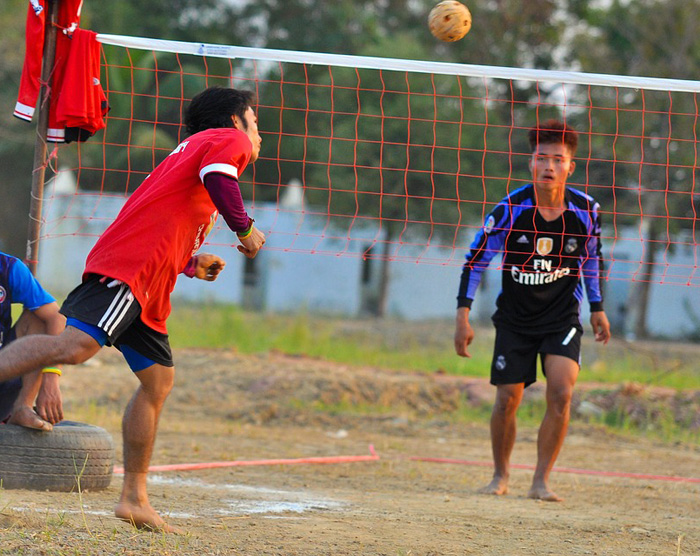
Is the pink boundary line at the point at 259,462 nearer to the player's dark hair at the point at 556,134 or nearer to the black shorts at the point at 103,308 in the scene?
the black shorts at the point at 103,308

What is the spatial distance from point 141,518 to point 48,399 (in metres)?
1.10

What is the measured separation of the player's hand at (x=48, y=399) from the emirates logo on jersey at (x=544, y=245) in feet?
10.1

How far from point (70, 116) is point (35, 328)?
135 centimetres

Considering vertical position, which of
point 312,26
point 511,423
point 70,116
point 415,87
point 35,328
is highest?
point 312,26

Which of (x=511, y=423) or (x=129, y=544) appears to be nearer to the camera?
(x=129, y=544)

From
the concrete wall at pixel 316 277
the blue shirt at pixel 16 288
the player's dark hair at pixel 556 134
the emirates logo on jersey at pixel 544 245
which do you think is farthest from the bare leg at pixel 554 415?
the concrete wall at pixel 316 277

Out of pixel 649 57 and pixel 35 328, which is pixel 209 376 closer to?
pixel 35 328

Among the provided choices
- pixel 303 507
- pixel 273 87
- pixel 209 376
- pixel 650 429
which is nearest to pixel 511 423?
pixel 303 507

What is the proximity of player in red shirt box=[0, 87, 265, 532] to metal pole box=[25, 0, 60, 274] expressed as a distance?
5.20ft

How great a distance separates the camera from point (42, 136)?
18.5ft

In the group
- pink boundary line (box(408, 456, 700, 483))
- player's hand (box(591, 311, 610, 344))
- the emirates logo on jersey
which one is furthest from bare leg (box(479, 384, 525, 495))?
pink boundary line (box(408, 456, 700, 483))

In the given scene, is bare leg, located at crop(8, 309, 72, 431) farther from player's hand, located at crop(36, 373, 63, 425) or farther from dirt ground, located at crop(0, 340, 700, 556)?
dirt ground, located at crop(0, 340, 700, 556)

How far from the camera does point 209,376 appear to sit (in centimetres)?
1152

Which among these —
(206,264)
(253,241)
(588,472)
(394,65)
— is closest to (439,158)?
(588,472)
